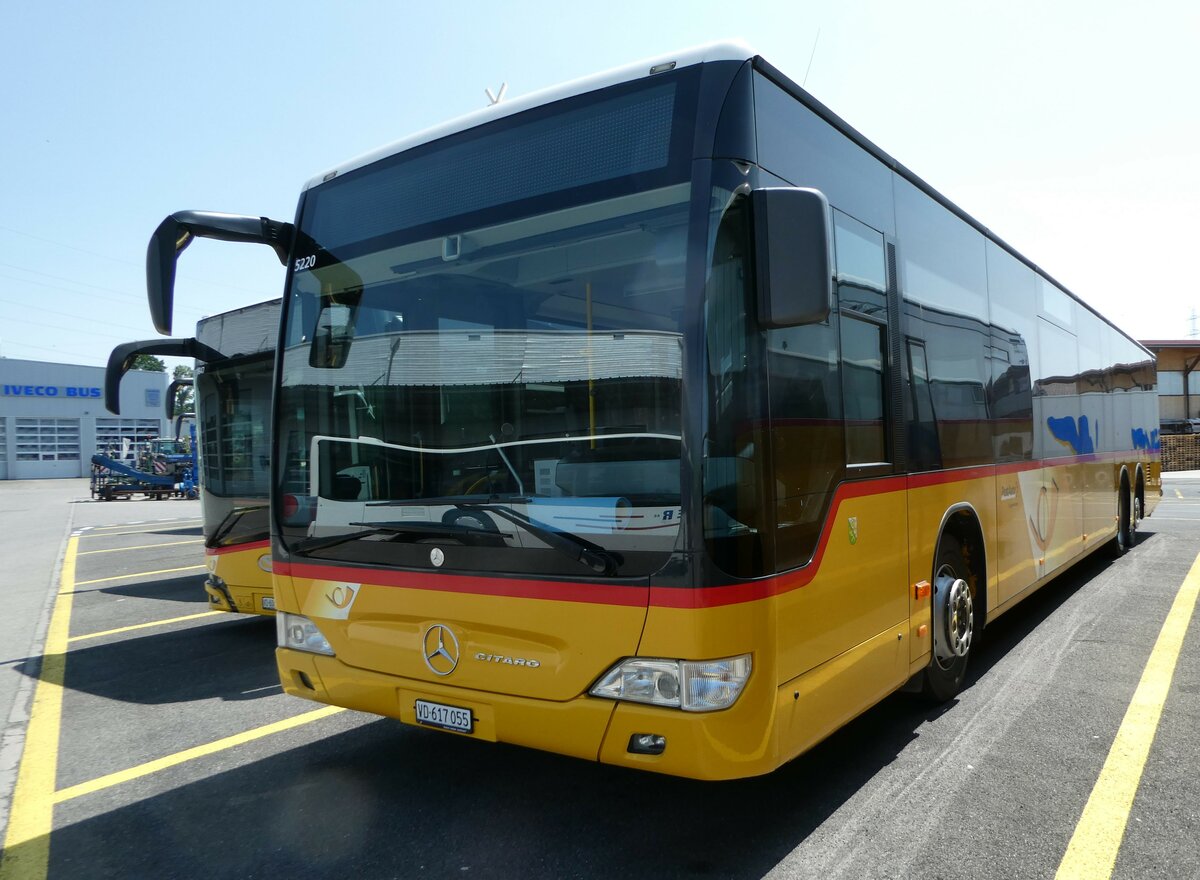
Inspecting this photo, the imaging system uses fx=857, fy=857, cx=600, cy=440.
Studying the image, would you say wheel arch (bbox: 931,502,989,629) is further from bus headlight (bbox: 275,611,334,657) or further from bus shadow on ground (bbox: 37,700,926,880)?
bus headlight (bbox: 275,611,334,657)

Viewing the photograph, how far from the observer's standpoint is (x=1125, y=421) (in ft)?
35.1

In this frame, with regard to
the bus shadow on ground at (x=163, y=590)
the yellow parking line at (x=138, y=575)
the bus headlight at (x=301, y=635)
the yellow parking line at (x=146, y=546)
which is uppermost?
the bus headlight at (x=301, y=635)

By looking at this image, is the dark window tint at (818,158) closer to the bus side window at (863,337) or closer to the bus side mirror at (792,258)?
the bus side window at (863,337)

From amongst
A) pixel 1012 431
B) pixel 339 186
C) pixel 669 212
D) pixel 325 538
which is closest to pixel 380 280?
pixel 339 186

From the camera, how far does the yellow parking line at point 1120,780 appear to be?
123 inches

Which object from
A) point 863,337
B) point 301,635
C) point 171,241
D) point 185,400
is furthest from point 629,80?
point 185,400

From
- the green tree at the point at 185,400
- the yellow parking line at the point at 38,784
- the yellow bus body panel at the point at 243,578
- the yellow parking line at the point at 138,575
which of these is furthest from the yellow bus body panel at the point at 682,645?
the yellow parking line at the point at 138,575

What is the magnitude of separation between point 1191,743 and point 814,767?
194cm

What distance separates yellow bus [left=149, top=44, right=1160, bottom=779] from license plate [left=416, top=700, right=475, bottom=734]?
0.01 meters

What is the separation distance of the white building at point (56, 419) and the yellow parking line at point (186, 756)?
2114 inches

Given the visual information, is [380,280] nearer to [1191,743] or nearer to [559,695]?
[559,695]

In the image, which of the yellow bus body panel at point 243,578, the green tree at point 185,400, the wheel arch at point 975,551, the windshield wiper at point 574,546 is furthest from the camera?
the green tree at point 185,400

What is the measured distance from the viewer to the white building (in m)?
53.1

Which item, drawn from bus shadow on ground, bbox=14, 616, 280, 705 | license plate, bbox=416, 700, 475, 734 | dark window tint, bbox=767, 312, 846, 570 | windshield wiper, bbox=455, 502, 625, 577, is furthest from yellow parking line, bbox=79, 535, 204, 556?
dark window tint, bbox=767, 312, 846, 570
